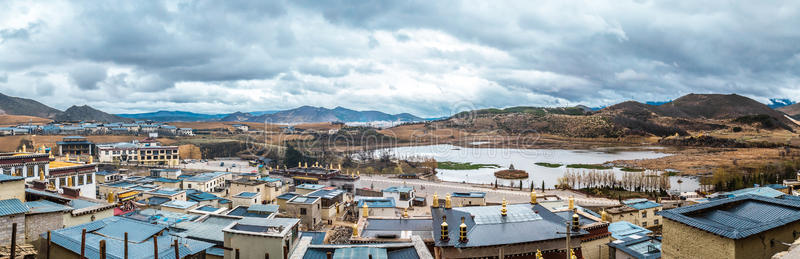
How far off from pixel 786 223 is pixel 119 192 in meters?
33.6

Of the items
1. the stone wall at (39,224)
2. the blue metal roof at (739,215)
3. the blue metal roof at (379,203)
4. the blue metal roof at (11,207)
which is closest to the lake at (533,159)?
the blue metal roof at (379,203)

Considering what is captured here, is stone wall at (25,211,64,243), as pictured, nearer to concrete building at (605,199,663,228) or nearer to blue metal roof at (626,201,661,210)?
concrete building at (605,199,663,228)

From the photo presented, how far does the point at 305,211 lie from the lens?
80.0ft

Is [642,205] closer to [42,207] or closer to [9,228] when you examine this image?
[42,207]

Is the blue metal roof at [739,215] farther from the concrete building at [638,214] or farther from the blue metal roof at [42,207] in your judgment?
the concrete building at [638,214]

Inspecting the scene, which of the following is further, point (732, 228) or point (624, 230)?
point (624, 230)

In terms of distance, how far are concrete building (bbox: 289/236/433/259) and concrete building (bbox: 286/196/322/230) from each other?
13.9 m

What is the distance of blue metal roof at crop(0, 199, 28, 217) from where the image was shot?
1004cm

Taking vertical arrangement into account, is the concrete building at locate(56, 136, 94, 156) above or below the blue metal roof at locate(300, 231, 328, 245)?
above

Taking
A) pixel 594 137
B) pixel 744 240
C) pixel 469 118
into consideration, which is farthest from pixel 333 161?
pixel 469 118

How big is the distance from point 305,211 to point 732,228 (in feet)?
67.6

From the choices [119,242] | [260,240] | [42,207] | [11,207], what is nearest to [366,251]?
[260,240]

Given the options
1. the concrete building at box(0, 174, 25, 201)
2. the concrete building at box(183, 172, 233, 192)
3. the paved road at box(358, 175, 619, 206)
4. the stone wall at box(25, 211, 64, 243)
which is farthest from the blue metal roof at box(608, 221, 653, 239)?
the concrete building at box(183, 172, 233, 192)

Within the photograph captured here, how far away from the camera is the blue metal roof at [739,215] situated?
7.56 meters
